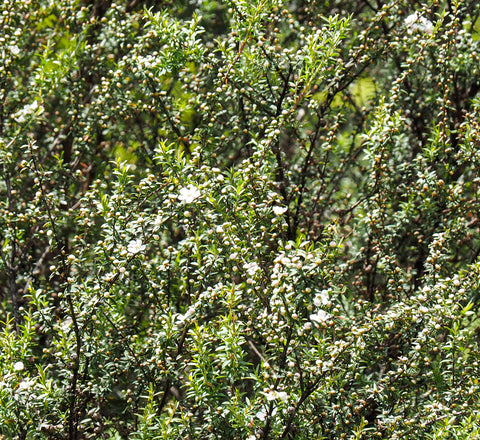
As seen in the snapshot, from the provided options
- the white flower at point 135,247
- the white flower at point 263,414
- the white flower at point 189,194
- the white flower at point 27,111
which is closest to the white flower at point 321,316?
the white flower at point 263,414

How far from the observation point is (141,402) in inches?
171

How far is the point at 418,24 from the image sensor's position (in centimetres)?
492

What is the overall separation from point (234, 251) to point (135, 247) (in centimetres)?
68

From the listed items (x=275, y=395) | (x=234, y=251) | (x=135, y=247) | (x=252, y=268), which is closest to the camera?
(x=275, y=395)

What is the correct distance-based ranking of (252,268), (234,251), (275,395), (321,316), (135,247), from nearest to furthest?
(275,395) < (321,316) < (252,268) < (234,251) < (135,247)

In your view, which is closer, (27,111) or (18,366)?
(18,366)

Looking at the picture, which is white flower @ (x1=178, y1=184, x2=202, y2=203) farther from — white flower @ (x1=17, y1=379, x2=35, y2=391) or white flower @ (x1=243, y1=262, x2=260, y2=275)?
white flower @ (x1=17, y1=379, x2=35, y2=391)

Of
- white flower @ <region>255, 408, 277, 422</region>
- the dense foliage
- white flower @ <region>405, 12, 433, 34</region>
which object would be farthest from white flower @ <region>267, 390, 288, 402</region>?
white flower @ <region>405, 12, 433, 34</region>

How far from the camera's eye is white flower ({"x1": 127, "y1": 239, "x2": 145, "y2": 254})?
3766mm

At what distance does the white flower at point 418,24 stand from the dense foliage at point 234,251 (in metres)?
0.03

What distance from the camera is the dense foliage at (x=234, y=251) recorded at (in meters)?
3.54

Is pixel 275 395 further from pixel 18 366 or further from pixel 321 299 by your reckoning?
pixel 18 366

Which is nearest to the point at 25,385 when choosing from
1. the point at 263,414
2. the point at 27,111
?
the point at 263,414

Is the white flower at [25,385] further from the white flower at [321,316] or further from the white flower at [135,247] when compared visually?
the white flower at [321,316]
